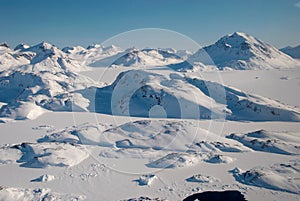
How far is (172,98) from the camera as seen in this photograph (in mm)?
71500

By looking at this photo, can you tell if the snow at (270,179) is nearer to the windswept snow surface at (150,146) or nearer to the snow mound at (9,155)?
the windswept snow surface at (150,146)

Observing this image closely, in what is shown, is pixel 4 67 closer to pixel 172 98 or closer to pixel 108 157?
pixel 172 98

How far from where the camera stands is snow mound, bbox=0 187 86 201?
2832 centimetres

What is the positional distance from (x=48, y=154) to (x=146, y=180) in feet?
47.2

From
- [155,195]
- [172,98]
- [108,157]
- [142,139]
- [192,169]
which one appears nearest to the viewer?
[155,195]

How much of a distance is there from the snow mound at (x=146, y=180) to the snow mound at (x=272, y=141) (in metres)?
18.5

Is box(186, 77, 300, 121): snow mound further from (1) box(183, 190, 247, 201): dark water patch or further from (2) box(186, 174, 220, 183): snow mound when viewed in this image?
(1) box(183, 190, 247, 201): dark water patch

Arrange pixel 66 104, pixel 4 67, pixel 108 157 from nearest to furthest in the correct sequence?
1. pixel 108 157
2. pixel 66 104
3. pixel 4 67

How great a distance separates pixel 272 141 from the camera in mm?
43406

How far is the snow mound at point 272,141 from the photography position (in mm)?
41656

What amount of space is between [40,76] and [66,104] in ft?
112

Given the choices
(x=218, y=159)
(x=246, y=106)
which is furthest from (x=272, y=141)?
(x=246, y=106)

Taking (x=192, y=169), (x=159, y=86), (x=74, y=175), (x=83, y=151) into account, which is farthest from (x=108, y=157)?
(x=159, y=86)

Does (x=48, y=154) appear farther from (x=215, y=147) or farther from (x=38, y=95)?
(x=38, y=95)
